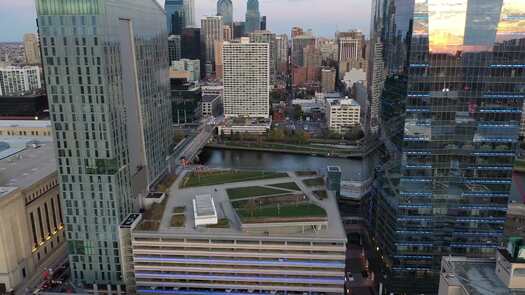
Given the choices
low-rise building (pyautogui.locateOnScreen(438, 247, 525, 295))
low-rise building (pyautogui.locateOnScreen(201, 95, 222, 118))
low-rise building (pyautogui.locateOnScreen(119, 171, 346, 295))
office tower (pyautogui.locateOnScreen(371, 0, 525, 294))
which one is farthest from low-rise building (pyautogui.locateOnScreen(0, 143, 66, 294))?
low-rise building (pyautogui.locateOnScreen(201, 95, 222, 118))

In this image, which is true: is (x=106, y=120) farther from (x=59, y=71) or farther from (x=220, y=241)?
(x=220, y=241)

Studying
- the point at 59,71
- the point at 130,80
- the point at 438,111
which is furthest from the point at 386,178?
the point at 59,71

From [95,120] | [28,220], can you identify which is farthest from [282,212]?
[28,220]

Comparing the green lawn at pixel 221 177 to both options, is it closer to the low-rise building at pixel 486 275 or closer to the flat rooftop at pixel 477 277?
the low-rise building at pixel 486 275

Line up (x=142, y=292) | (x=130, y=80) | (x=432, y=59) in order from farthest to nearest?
(x=130, y=80)
(x=142, y=292)
(x=432, y=59)

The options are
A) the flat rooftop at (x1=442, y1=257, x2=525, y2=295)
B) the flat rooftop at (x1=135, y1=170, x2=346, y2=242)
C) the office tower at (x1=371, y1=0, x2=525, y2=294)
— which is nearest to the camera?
the flat rooftop at (x1=442, y1=257, x2=525, y2=295)

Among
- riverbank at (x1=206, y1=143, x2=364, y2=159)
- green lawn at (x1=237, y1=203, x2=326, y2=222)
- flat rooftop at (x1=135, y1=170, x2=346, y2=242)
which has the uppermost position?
green lawn at (x1=237, y1=203, x2=326, y2=222)

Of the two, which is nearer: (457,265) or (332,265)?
(457,265)

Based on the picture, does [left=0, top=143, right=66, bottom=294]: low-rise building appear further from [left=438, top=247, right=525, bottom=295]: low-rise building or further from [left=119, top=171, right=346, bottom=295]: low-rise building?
[left=438, top=247, right=525, bottom=295]: low-rise building
